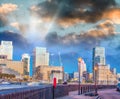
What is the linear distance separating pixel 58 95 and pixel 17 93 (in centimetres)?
3499

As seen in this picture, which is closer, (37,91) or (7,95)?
(7,95)

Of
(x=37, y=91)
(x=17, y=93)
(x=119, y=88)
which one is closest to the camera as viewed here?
(x=17, y=93)

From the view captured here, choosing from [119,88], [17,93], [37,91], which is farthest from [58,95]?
[119,88]

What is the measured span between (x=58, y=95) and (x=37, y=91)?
25.4 meters

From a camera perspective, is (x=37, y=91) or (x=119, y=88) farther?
(x=119, y=88)

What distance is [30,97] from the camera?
30.1 meters

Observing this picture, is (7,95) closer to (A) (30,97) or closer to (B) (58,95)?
(A) (30,97)

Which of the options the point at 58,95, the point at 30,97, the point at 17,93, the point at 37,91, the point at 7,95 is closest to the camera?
the point at 7,95

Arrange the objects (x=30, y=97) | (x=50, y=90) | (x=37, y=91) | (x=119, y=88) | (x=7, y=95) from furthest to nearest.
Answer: (x=119, y=88) < (x=50, y=90) < (x=37, y=91) < (x=30, y=97) < (x=7, y=95)

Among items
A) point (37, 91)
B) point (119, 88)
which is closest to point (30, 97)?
point (37, 91)

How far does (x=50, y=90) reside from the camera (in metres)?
47.4

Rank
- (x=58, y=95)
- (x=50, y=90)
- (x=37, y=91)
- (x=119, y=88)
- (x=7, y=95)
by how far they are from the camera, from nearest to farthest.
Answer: (x=7, y=95)
(x=37, y=91)
(x=50, y=90)
(x=58, y=95)
(x=119, y=88)

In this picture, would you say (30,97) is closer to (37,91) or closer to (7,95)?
(37,91)

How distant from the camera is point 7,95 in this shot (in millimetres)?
22297
